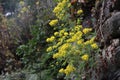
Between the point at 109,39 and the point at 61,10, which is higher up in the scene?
the point at 61,10

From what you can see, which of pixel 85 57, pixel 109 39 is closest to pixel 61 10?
pixel 109 39

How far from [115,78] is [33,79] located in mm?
2322

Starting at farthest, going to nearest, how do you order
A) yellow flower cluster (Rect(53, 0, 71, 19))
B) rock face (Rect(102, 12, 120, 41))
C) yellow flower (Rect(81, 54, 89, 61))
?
yellow flower cluster (Rect(53, 0, 71, 19))
rock face (Rect(102, 12, 120, 41))
yellow flower (Rect(81, 54, 89, 61))

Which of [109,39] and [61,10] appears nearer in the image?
[109,39]

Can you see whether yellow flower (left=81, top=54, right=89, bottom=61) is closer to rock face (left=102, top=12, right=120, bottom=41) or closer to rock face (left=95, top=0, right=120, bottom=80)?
rock face (left=95, top=0, right=120, bottom=80)

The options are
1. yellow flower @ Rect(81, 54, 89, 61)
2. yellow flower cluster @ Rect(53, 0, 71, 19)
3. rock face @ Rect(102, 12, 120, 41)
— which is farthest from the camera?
yellow flower cluster @ Rect(53, 0, 71, 19)

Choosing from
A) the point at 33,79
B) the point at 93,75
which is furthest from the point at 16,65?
the point at 93,75

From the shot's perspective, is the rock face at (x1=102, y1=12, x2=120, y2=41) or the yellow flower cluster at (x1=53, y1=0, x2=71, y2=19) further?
the yellow flower cluster at (x1=53, y1=0, x2=71, y2=19)

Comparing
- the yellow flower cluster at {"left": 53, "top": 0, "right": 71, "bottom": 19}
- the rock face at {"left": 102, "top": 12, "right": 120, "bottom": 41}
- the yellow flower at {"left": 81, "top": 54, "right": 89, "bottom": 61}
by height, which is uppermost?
the yellow flower cluster at {"left": 53, "top": 0, "right": 71, "bottom": 19}

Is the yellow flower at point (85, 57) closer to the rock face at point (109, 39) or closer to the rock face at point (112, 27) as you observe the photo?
the rock face at point (109, 39)

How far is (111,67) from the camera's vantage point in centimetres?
445

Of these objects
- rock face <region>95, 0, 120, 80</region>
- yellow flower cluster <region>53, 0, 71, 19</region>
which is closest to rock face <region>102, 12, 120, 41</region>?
rock face <region>95, 0, 120, 80</region>

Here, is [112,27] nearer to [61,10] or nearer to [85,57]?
[85,57]

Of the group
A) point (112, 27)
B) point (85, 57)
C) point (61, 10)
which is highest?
point (61, 10)
